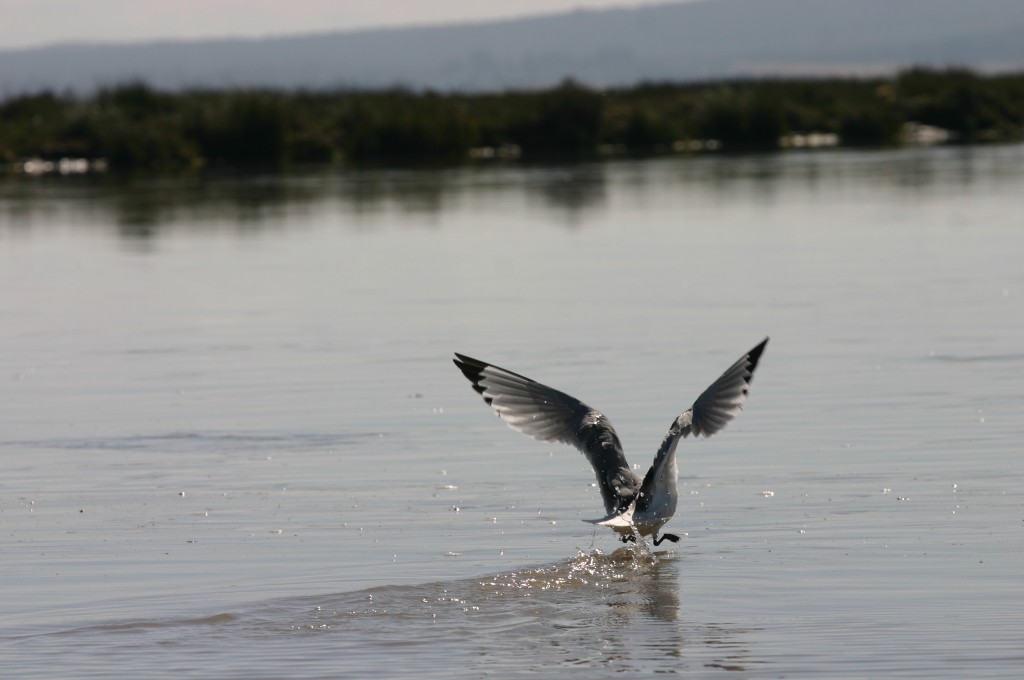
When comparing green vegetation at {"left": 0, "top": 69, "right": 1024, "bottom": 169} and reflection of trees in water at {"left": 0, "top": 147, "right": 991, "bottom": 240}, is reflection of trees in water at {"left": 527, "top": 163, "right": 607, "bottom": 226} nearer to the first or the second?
reflection of trees in water at {"left": 0, "top": 147, "right": 991, "bottom": 240}

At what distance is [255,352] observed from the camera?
13602 millimetres

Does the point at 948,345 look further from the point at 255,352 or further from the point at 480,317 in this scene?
the point at 255,352

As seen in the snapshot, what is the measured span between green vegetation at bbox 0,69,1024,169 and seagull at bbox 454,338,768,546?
3753 cm

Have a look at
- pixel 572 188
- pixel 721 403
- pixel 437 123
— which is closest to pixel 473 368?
pixel 721 403

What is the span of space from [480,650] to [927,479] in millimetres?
3115

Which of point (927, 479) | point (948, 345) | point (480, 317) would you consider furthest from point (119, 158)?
point (927, 479)

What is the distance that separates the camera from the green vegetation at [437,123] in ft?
155

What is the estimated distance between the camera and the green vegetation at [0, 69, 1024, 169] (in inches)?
1854

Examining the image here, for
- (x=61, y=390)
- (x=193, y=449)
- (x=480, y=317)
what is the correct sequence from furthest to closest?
(x=480, y=317)
(x=61, y=390)
(x=193, y=449)

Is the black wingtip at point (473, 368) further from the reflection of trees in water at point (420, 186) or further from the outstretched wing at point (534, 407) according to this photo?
the reflection of trees in water at point (420, 186)

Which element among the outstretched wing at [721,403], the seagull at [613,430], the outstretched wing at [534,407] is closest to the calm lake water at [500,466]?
the seagull at [613,430]

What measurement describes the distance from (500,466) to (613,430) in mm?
1645

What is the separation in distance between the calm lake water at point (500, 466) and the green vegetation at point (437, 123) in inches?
1043

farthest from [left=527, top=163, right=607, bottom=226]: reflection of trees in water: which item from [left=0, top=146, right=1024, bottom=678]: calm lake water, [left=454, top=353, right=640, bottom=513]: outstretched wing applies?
[left=454, top=353, right=640, bottom=513]: outstretched wing
